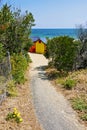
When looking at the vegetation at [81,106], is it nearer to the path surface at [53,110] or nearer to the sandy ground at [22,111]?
the path surface at [53,110]

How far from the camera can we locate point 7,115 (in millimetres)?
11047

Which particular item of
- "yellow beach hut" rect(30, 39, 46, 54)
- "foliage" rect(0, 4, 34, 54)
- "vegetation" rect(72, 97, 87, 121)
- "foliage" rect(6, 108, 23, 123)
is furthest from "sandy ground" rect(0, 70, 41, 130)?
"yellow beach hut" rect(30, 39, 46, 54)

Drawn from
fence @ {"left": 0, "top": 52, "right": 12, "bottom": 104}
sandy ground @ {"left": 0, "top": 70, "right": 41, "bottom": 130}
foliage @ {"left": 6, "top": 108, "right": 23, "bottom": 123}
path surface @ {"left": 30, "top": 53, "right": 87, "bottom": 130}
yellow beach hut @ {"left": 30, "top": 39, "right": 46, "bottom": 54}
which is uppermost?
fence @ {"left": 0, "top": 52, "right": 12, "bottom": 104}

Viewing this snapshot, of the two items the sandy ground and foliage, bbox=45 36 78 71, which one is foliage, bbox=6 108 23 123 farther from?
foliage, bbox=45 36 78 71

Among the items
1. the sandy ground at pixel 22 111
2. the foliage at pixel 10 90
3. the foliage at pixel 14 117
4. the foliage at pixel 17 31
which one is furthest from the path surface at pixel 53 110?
the foliage at pixel 17 31

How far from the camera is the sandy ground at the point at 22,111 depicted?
1038 cm

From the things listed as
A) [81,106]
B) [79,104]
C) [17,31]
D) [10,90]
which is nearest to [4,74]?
[10,90]

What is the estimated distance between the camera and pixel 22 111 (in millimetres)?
12344

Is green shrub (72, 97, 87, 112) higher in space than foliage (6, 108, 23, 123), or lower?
lower

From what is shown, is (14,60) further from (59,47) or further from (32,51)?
(32,51)

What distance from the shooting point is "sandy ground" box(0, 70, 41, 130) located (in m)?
10.4

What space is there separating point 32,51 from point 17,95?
127ft

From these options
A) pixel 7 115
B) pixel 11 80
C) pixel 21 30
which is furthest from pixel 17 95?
pixel 21 30

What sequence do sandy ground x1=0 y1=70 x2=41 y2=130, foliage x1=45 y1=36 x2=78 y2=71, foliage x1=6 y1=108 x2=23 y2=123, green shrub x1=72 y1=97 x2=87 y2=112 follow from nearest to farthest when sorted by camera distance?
sandy ground x1=0 y1=70 x2=41 y2=130 < foliage x1=6 y1=108 x2=23 y2=123 < green shrub x1=72 y1=97 x2=87 y2=112 < foliage x1=45 y1=36 x2=78 y2=71
